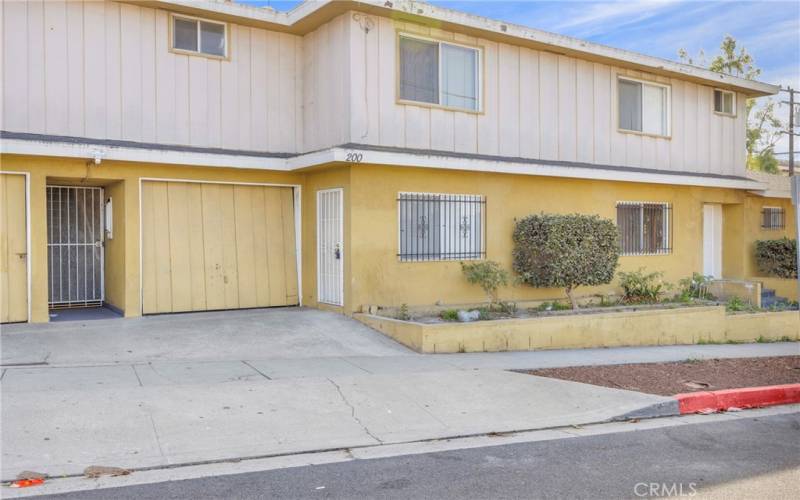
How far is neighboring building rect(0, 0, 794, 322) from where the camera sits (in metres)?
11.0

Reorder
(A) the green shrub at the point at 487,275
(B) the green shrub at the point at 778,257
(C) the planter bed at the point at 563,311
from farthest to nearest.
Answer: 1. (B) the green shrub at the point at 778,257
2. (A) the green shrub at the point at 487,275
3. (C) the planter bed at the point at 563,311

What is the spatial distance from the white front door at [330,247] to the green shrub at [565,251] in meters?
3.61

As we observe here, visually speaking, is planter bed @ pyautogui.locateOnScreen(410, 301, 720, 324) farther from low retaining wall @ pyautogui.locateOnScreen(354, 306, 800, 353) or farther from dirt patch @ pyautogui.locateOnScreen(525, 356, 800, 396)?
dirt patch @ pyautogui.locateOnScreen(525, 356, 800, 396)

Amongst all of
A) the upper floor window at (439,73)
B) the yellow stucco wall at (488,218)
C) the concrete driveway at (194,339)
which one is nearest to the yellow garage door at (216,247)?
the concrete driveway at (194,339)

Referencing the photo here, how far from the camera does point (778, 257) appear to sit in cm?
1841

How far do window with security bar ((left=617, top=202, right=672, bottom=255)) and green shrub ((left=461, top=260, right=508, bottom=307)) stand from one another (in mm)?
4023

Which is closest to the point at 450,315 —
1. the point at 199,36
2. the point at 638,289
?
the point at 638,289

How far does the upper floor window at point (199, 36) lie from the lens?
12.1 metres

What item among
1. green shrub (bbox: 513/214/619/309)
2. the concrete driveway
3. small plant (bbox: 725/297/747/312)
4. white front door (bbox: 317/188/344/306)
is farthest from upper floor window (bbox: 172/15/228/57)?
small plant (bbox: 725/297/747/312)

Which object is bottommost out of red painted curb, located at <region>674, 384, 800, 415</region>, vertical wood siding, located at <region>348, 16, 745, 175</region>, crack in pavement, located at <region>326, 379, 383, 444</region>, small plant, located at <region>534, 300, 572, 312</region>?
red painted curb, located at <region>674, 384, 800, 415</region>

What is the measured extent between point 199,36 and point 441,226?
5.31 meters

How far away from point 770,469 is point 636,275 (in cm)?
908

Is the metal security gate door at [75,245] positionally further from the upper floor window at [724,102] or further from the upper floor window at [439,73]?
the upper floor window at [724,102]

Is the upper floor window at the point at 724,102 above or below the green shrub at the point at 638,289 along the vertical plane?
above
